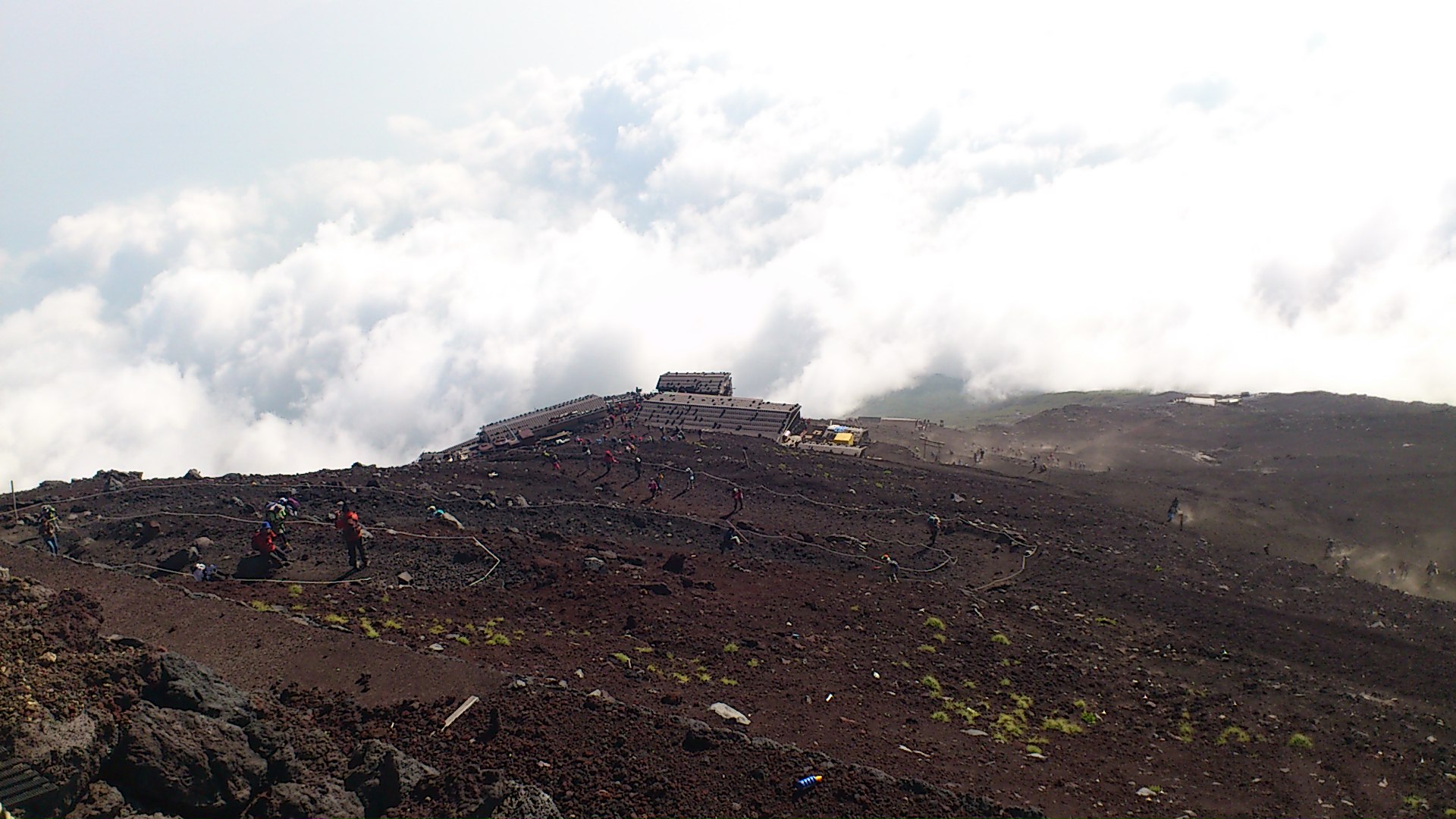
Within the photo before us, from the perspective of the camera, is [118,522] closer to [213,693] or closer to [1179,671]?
[213,693]

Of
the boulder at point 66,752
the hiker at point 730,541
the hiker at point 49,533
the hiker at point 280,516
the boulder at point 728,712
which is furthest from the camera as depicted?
the hiker at point 730,541

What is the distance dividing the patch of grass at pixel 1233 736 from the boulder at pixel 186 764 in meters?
18.6

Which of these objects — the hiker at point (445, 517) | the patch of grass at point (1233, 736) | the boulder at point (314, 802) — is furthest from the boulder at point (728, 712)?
the hiker at point (445, 517)

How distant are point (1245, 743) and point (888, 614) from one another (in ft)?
27.9

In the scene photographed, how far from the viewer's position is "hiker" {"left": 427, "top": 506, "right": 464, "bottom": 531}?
25.4 meters

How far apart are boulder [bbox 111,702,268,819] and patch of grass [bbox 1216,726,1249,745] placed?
1860 centimetres

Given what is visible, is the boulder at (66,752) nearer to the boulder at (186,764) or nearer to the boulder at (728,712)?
the boulder at (186,764)

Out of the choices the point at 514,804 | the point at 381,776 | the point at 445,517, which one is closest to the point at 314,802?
the point at 381,776

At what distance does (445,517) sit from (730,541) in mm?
10117

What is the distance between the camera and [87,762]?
875 cm

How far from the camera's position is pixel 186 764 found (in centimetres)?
958

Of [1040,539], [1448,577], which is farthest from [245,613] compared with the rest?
[1448,577]

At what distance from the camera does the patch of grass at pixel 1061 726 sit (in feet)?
53.5

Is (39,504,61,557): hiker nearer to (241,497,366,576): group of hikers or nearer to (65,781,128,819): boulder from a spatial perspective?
(241,497,366,576): group of hikers
